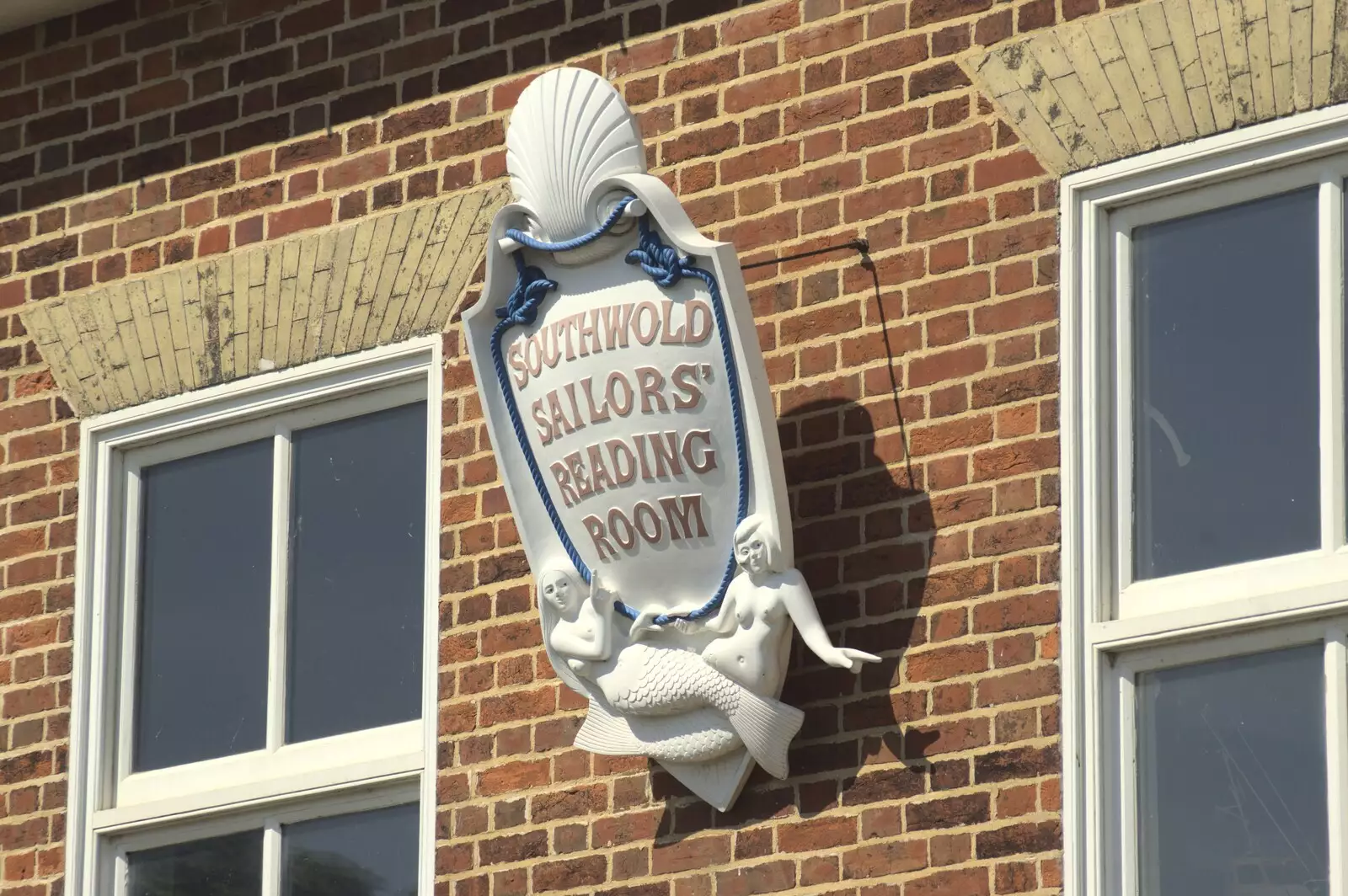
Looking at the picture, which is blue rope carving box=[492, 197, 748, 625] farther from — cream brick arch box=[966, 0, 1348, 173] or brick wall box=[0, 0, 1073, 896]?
cream brick arch box=[966, 0, 1348, 173]

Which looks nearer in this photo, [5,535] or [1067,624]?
[1067,624]

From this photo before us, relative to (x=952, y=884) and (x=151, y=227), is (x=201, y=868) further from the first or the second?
(x=952, y=884)

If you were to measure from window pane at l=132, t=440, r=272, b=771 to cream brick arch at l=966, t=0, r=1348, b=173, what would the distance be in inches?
92.6

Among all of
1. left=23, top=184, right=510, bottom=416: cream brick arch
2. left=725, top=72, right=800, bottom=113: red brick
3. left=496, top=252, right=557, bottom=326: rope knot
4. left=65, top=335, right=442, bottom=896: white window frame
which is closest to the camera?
left=496, top=252, right=557, bottom=326: rope knot

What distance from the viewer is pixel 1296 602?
6.43 meters

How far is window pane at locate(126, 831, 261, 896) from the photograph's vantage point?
7.86 meters

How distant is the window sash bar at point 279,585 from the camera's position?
793 centimetres

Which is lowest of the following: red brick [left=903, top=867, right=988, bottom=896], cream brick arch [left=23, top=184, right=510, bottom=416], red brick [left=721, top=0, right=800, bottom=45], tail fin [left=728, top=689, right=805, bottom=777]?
red brick [left=903, top=867, right=988, bottom=896]

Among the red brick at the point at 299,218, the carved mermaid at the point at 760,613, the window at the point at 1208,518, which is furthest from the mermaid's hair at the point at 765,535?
the red brick at the point at 299,218

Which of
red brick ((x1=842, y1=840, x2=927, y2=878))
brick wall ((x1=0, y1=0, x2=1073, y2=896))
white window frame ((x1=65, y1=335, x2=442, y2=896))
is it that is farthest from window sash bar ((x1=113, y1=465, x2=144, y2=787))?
red brick ((x1=842, y1=840, x2=927, y2=878))

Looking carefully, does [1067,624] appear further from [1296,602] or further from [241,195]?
[241,195]

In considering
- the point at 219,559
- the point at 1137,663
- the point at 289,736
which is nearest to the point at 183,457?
the point at 219,559

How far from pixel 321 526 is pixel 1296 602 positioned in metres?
2.77

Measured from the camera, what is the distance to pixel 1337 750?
6340 mm
